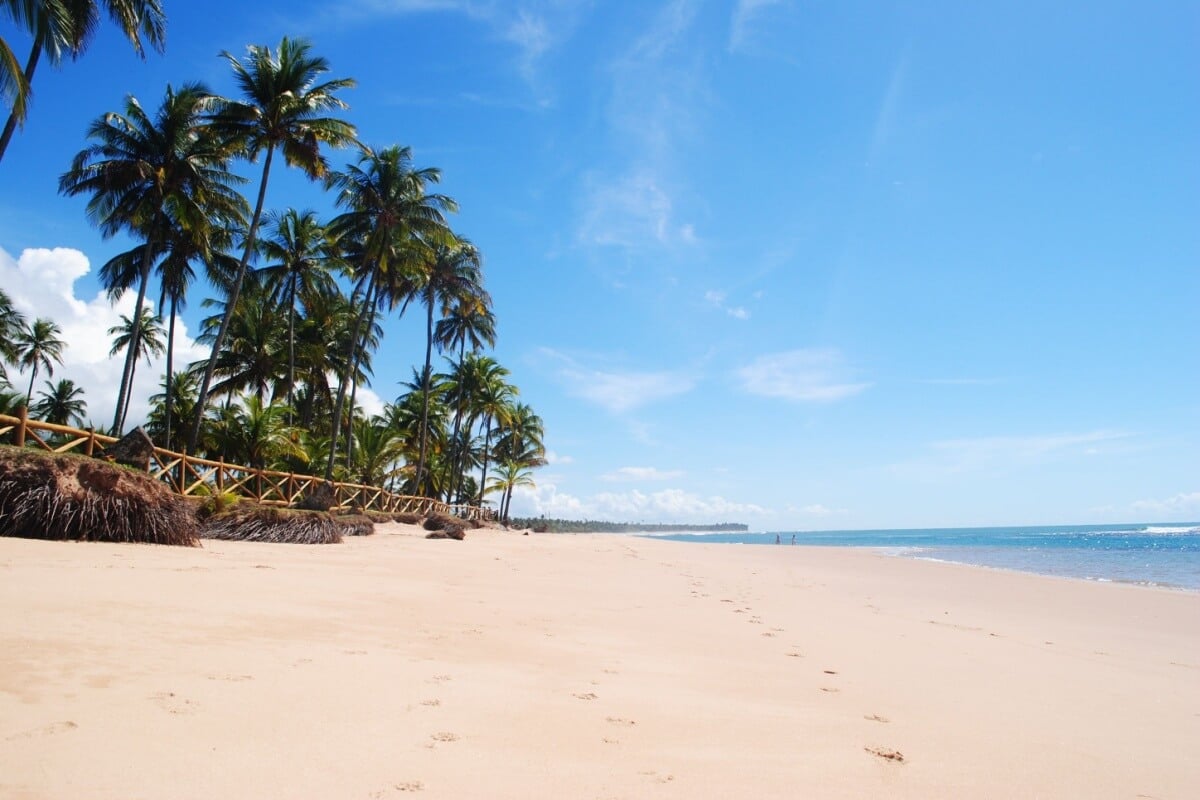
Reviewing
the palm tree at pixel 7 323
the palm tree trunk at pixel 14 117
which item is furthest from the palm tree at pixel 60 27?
the palm tree at pixel 7 323

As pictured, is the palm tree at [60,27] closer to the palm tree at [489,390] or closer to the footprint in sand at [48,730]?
the footprint in sand at [48,730]

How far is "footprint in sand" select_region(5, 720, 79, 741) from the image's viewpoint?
8.14 feet

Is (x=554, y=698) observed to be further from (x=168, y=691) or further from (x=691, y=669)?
(x=168, y=691)

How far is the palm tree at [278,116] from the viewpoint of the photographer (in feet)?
66.0

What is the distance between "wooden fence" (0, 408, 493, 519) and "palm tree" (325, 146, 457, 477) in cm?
422

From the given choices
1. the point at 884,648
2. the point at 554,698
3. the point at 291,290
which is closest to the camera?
the point at 554,698

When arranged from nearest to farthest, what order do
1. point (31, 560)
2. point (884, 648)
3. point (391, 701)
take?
point (391, 701), point (31, 560), point (884, 648)

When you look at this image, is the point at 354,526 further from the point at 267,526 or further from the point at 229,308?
the point at 229,308

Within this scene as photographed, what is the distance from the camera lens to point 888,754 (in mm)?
3441

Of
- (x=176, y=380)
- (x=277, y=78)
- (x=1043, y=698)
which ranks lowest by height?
(x=1043, y=698)

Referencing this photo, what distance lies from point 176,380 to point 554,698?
106ft

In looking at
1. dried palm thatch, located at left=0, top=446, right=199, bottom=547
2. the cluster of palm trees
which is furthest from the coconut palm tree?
dried palm thatch, located at left=0, top=446, right=199, bottom=547

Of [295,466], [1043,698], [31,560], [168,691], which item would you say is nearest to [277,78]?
[295,466]

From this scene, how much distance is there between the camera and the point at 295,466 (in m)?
23.8
